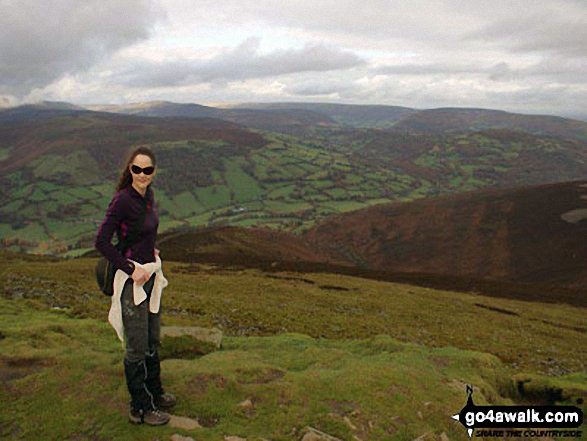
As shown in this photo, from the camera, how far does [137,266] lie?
7.64m

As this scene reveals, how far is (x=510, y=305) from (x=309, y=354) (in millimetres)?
37808

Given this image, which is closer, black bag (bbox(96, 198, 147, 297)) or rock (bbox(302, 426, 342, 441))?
rock (bbox(302, 426, 342, 441))

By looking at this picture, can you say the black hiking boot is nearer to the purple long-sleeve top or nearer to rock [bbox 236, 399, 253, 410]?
rock [bbox 236, 399, 253, 410]

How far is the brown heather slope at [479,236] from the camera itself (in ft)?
270

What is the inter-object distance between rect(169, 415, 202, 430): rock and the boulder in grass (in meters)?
4.68

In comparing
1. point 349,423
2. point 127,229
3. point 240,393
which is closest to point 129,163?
point 127,229

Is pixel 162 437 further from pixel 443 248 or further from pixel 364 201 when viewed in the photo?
pixel 364 201

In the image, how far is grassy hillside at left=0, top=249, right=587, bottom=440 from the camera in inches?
323

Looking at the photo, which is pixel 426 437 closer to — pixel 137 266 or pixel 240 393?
pixel 240 393

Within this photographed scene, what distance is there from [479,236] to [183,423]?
106 metres

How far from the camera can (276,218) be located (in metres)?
175

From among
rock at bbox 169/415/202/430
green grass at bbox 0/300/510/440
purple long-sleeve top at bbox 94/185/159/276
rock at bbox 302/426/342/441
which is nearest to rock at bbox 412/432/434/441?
green grass at bbox 0/300/510/440

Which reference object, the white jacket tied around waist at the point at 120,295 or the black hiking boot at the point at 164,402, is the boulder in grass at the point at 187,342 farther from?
the white jacket tied around waist at the point at 120,295

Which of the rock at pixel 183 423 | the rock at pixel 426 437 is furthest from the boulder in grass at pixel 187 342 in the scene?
the rock at pixel 426 437
